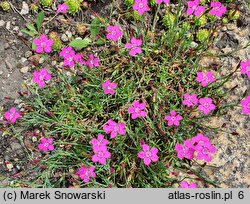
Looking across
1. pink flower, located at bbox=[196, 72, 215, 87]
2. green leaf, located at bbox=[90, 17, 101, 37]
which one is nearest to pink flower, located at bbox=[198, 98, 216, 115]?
pink flower, located at bbox=[196, 72, 215, 87]

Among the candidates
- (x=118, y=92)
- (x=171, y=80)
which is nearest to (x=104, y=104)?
(x=118, y=92)

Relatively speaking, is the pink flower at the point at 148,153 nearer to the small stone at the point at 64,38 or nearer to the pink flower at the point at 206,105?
the pink flower at the point at 206,105

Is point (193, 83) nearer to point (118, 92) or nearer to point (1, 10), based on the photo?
point (118, 92)

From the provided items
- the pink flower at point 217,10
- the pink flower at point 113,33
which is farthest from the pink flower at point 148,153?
Result: the pink flower at point 217,10

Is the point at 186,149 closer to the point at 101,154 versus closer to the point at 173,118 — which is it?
the point at 173,118

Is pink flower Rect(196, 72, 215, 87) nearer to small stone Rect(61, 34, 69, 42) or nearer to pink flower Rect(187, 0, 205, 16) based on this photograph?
pink flower Rect(187, 0, 205, 16)

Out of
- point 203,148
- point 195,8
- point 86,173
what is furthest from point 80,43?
point 203,148
